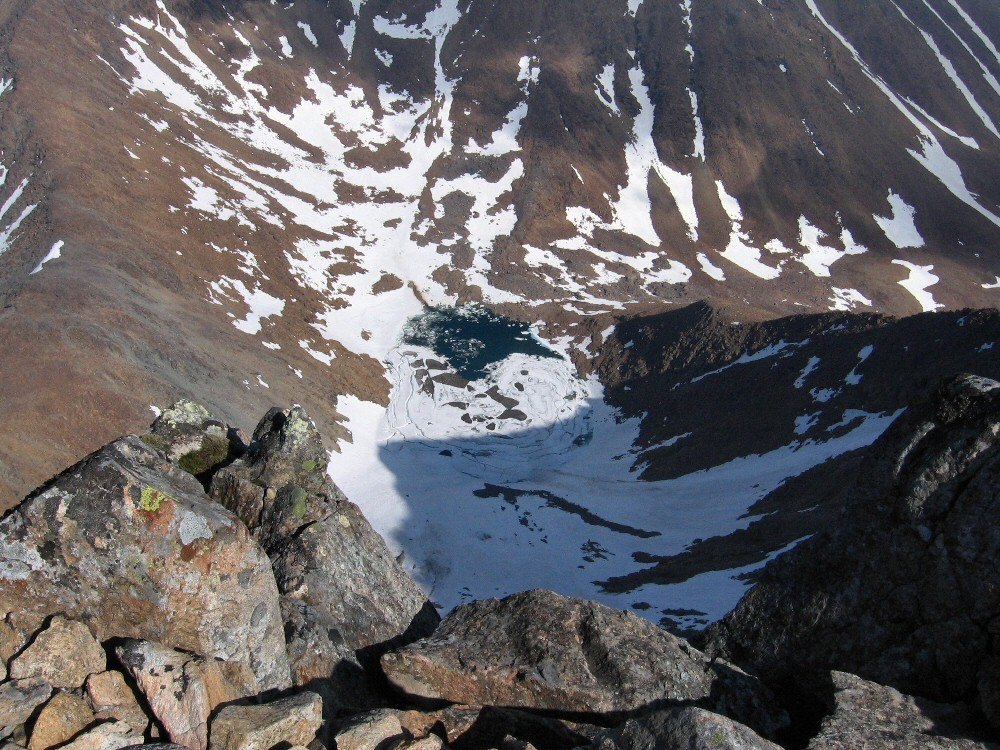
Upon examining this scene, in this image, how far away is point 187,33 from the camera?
137 metres

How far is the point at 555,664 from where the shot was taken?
1003cm

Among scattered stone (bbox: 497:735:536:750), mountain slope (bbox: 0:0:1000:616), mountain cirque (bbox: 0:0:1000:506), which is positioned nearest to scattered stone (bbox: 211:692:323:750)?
scattered stone (bbox: 497:735:536:750)

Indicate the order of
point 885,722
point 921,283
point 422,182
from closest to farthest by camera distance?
point 885,722 → point 921,283 → point 422,182

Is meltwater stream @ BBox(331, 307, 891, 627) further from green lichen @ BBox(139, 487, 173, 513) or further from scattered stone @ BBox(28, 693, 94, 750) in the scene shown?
scattered stone @ BBox(28, 693, 94, 750)

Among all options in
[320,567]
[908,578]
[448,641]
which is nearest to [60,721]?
[320,567]

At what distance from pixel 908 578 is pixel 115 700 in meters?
10.3

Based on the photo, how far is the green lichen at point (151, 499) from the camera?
9.45 meters

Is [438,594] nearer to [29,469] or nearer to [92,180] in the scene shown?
[29,469]

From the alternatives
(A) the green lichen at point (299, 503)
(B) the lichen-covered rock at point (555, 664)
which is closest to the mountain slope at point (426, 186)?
(A) the green lichen at point (299, 503)

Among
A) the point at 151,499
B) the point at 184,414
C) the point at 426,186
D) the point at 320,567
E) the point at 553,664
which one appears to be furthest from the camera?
the point at 426,186

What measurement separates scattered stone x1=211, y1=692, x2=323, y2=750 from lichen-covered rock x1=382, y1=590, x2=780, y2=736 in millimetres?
1835

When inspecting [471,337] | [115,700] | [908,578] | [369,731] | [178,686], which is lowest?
[908,578]

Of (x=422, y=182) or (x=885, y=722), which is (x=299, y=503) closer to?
(x=885, y=722)

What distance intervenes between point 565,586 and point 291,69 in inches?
5363
